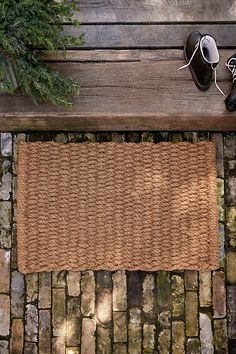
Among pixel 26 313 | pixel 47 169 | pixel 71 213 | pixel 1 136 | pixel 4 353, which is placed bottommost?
Result: pixel 4 353

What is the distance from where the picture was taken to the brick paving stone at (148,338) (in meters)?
3.24

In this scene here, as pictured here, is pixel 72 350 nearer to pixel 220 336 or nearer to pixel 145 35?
pixel 220 336

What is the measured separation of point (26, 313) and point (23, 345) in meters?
0.18

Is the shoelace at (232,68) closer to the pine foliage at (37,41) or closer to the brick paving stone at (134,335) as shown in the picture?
the pine foliage at (37,41)

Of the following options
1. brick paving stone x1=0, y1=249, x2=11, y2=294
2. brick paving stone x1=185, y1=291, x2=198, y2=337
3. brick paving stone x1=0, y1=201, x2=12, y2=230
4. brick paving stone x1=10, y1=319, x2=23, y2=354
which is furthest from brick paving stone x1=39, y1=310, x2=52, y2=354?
brick paving stone x1=185, y1=291, x2=198, y2=337

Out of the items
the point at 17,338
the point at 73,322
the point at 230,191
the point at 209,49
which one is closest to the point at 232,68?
the point at 209,49

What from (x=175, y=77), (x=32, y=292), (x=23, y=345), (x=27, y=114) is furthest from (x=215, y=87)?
(x=23, y=345)

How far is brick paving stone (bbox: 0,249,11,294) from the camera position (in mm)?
3277

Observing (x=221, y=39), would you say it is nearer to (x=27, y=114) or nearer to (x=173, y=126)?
(x=173, y=126)

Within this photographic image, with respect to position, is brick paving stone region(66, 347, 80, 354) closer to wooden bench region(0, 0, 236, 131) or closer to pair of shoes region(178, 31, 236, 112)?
wooden bench region(0, 0, 236, 131)

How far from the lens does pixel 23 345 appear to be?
3254 millimetres

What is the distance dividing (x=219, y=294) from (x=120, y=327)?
0.59m

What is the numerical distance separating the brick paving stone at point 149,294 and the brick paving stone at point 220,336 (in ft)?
1.23

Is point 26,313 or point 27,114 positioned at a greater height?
point 27,114
